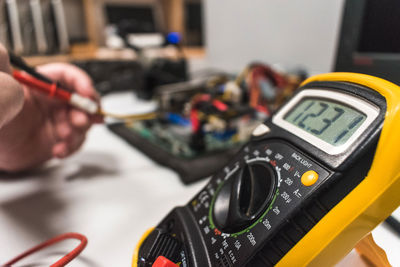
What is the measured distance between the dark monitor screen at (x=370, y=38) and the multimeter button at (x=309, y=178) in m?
0.21

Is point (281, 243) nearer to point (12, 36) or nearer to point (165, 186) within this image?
point (165, 186)

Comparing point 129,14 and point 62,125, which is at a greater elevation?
point 129,14

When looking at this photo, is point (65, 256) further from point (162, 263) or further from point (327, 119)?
point (327, 119)

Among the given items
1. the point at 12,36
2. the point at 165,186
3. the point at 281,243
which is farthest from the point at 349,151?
the point at 12,36

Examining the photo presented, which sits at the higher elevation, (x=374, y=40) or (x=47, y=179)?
(x=374, y=40)

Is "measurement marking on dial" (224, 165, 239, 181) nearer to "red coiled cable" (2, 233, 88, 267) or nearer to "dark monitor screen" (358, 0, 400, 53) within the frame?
"red coiled cable" (2, 233, 88, 267)

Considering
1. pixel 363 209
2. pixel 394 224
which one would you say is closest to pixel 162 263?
pixel 363 209

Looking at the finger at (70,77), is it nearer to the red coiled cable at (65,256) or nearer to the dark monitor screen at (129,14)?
the red coiled cable at (65,256)

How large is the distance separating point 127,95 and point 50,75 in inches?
22.1

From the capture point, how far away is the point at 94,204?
36 centimetres

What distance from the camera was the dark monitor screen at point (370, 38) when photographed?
34 centimetres

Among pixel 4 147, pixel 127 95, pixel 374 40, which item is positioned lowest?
pixel 127 95

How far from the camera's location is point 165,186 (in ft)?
1.30

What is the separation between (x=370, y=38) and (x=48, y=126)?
483mm
